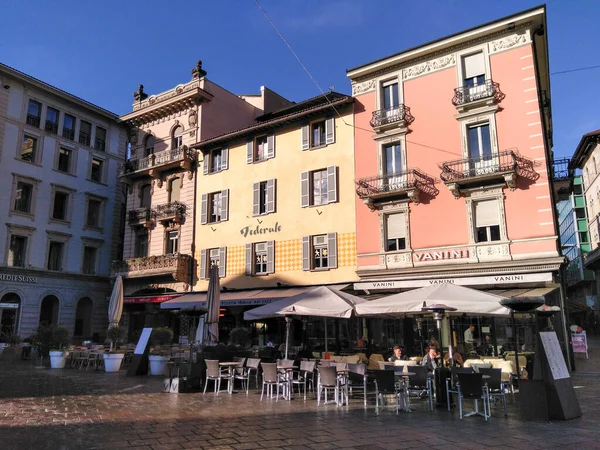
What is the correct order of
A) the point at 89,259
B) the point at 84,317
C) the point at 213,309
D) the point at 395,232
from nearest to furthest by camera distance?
1. the point at 213,309
2. the point at 395,232
3. the point at 84,317
4. the point at 89,259

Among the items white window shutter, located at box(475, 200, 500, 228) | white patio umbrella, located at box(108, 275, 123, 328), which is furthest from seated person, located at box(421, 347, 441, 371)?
white patio umbrella, located at box(108, 275, 123, 328)

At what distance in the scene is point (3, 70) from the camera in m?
27.0

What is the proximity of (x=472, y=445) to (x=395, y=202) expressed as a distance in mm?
13599

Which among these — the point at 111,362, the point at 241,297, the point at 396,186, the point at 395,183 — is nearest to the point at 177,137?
the point at 241,297

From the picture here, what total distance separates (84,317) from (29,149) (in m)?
11.1

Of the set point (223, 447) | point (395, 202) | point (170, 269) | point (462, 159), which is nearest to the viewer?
point (223, 447)

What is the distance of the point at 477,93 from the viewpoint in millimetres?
17875

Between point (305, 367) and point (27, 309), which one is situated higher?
point (27, 309)

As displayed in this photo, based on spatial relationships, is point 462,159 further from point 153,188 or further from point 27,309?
point 27,309

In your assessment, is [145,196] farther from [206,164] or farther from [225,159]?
[225,159]

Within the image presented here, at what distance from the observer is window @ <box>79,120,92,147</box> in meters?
31.5

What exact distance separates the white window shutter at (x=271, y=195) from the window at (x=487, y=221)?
950cm

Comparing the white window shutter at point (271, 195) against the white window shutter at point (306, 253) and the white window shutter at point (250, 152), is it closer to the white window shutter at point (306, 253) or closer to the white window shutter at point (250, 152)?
the white window shutter at point (250, 152)

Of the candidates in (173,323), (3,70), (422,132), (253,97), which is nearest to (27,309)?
(173,323)
